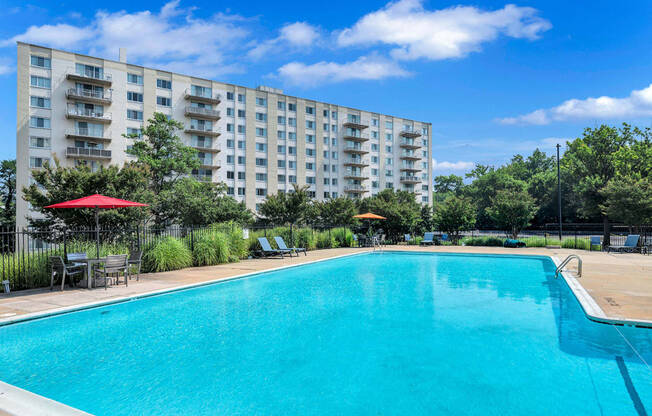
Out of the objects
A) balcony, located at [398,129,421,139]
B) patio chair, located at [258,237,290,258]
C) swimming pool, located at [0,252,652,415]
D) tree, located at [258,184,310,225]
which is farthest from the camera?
balcony, located at [398,129,421,139]

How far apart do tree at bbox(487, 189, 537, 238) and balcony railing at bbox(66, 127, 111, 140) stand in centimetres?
4179

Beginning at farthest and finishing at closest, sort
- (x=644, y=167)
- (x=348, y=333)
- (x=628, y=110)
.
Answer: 1. (x=628, y=110)
2. (x=644, y=167)
3. (x=348, y=333)

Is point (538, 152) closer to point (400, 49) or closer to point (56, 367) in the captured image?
point (400, 49)

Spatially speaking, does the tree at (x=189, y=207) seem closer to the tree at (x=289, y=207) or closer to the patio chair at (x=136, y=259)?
the tree at (x=289, y=207)

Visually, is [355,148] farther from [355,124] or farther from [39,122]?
[39,122]

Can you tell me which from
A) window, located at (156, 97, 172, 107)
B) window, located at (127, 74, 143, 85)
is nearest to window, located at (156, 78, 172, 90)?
window, located at (156, 97, 172, 107)

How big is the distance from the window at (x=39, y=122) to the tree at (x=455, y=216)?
1648 inches

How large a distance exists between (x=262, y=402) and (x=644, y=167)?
35648 mm

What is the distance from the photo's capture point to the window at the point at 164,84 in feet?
161

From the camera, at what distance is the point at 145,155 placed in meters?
36.0

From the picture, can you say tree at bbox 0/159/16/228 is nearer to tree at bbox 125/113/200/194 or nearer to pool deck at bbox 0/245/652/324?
tree at bbox 125/113/200/194

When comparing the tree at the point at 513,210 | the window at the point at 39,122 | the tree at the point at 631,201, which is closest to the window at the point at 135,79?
the window at the point at 39,122

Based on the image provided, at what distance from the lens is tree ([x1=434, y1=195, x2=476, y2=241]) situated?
88.7ft

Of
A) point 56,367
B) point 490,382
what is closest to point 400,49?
point 490,382
